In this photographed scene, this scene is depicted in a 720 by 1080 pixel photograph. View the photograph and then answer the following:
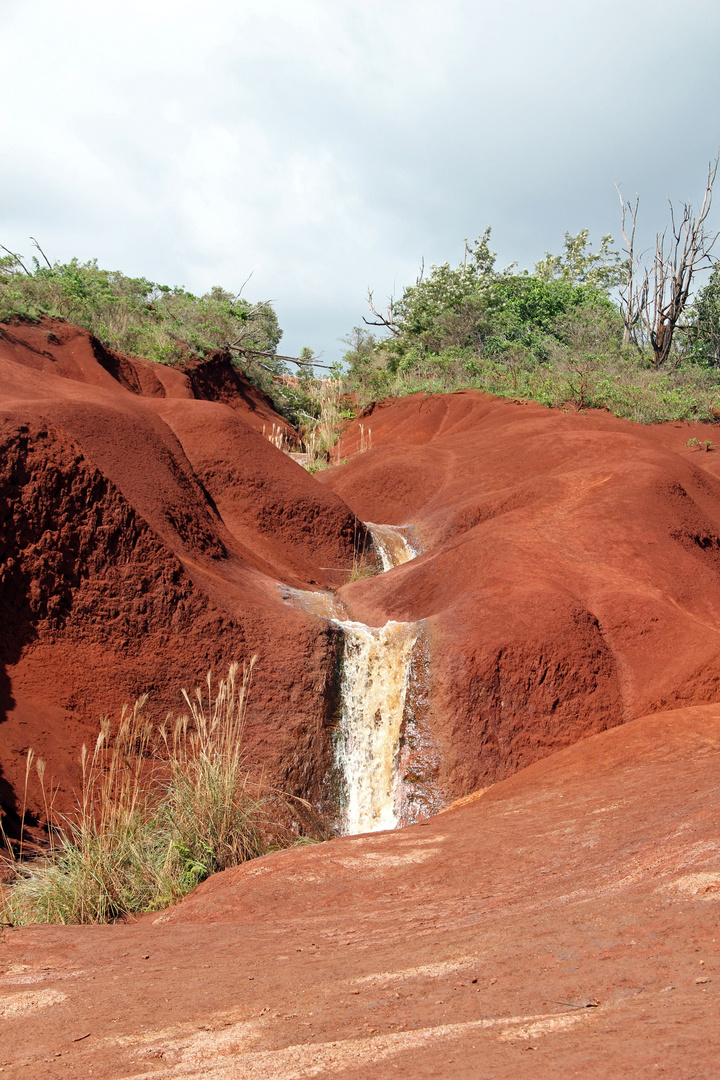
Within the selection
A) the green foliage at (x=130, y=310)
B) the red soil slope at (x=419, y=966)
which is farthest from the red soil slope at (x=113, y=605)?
the green foliage at (x=130, y=310)

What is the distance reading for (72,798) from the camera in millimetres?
6121

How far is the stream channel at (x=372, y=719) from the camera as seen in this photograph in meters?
7.52

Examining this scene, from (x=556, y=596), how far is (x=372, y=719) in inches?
87.5

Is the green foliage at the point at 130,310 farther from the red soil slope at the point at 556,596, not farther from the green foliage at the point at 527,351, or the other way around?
the red soil slope at the point at 556,596

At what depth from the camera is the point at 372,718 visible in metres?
8.01

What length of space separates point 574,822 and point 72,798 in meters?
3.76

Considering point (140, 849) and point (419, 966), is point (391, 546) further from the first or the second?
point (419, 966)

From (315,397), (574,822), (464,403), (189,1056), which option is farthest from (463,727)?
(315,397)

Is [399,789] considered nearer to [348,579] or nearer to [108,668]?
[108,668]

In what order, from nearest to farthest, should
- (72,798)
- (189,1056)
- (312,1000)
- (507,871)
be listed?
(189,1056), (312,1000), (507,871), (72,798)

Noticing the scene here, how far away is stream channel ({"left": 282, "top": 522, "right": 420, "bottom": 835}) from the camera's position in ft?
24.7

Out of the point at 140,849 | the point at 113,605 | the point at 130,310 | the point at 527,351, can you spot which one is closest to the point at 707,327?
the point at 527,351

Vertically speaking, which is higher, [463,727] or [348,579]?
[348,579]

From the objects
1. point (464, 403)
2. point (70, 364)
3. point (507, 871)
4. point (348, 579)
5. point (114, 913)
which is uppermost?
point (464, 403)
